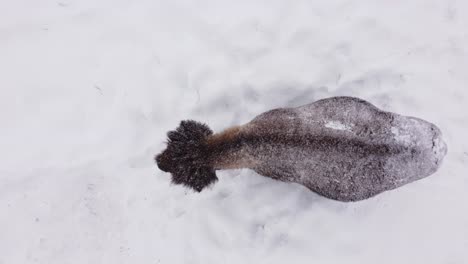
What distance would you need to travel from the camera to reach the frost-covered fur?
203 inches

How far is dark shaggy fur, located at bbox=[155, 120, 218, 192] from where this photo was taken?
524cm

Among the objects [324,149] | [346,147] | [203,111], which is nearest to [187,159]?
[203,111]

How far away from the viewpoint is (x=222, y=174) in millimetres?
6355

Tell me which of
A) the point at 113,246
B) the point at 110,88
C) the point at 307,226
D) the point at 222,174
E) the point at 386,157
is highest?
the point at 386,157

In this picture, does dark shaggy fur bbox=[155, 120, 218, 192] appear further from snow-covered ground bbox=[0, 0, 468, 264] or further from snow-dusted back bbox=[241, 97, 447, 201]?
snow-covered ground bbox=[0, 0, 468, 264]

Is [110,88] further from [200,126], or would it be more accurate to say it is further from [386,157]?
[386,157]

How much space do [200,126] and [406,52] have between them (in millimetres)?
3314

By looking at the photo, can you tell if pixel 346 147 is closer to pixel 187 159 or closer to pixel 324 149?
pixel 324 149

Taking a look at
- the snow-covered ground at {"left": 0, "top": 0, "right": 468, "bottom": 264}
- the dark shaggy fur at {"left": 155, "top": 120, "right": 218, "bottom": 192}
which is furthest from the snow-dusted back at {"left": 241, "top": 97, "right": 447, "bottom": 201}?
the snow-covered ground at {"left": 0, "top": 0, "right": 468, "bottom": 264}

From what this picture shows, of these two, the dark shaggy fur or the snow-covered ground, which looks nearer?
the dark shaggy fur

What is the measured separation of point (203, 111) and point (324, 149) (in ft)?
6.67

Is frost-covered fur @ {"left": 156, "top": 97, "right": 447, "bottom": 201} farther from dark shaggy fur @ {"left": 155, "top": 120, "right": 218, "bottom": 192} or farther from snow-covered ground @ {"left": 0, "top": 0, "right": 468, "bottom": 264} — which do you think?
snow-covered ground @ {"left": 0, "top": 0, "right": 468, "bottom": 264}

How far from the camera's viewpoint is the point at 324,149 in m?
5.17

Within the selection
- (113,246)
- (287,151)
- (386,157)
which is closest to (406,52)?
(386,157)
